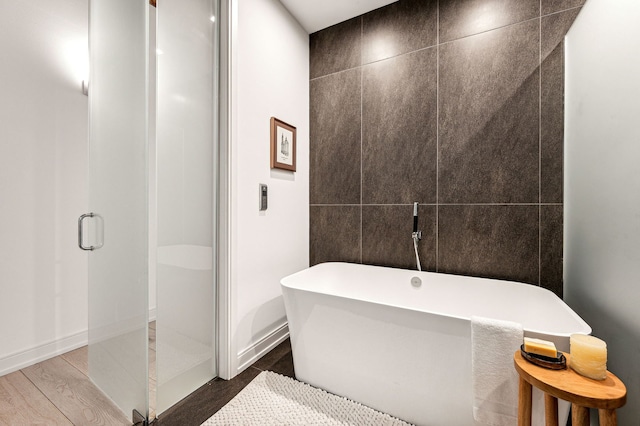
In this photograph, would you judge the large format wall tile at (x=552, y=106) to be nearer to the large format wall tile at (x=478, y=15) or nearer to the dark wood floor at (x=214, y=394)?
the large format wall tile at (x=478, y=15)

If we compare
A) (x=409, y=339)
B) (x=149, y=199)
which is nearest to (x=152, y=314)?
(x=149, y=199)

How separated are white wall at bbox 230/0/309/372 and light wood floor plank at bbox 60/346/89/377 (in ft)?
3.35

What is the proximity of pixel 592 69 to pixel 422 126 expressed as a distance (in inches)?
36.7

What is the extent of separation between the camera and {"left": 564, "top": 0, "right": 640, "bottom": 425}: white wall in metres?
1.06

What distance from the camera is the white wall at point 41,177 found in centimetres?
182

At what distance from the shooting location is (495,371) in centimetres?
107

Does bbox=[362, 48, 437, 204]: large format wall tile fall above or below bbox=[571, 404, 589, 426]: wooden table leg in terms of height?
above

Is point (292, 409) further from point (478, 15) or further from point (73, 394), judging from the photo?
point (478, 15)

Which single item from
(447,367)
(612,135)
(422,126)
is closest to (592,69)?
Result: (612,135)

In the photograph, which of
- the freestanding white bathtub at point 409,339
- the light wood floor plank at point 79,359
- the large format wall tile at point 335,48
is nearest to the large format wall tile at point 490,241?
the freestanding white bathtub at point 409,339

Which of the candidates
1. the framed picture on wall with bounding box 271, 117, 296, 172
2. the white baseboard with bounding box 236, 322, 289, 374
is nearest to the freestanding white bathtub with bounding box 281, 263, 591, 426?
the white baseboard with bounding box 236, 322, 289, 374

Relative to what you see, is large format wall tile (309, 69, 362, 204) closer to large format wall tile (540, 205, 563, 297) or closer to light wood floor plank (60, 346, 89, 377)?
large format wall tile (540, 205, 563, 297)

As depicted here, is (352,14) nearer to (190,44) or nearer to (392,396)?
(190,44)

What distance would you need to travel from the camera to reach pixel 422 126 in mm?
2115
